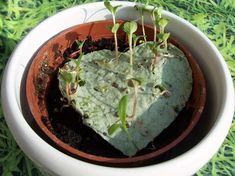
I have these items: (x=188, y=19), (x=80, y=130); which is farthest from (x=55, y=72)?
(x=188, y=19)

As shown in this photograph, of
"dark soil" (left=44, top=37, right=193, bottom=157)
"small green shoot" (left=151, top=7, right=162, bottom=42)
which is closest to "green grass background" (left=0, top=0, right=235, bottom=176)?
"dark soil" (left=44, top=37, right=193, bottom=157)

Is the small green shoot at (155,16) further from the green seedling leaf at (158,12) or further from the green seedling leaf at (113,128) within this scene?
the green seedling leaf at (113,128)

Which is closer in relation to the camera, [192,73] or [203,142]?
[203,142]

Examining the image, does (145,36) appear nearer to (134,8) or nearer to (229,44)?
(134,8)

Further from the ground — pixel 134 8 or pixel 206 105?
pixel 134 8

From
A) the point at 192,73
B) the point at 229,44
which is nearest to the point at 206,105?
the point at 192,73

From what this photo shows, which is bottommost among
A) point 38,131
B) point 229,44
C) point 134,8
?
point 229,44

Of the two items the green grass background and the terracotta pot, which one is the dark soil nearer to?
the terracotta pot
